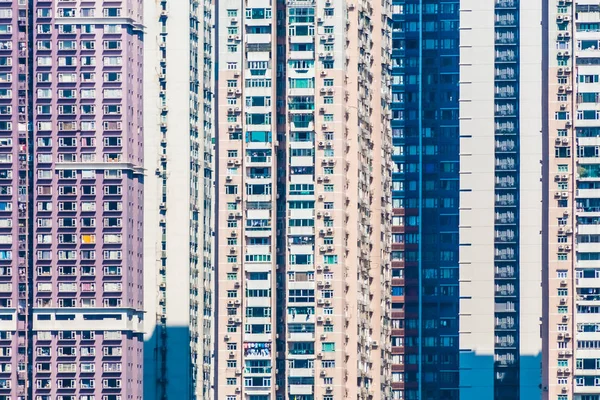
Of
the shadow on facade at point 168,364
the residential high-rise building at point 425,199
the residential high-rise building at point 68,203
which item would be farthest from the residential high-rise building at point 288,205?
the shadow on facade at point 168,364

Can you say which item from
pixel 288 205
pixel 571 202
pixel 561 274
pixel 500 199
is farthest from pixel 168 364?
pixel 571 202

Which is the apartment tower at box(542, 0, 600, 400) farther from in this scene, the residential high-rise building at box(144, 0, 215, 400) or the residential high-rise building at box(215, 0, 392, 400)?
the residential high-rise building at box(144, 0, 215, 400)

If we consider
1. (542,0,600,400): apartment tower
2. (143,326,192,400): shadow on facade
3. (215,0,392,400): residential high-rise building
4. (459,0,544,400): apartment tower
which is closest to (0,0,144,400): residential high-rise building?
(143,326,192,400): shadow on facade

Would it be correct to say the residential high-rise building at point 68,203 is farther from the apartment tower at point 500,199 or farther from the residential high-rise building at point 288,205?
the apartment tower at point 500,199

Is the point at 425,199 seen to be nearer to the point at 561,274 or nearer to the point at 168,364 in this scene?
the point at 168,364

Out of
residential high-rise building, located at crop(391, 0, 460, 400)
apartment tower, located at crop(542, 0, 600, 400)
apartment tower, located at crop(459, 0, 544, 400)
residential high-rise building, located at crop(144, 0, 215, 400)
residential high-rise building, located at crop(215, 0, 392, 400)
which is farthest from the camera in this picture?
residential high-rise building, located at crop(144, 0, 215, 400)

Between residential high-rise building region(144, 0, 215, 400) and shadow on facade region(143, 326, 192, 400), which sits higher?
residential high-rise building region(144, 0, 215, 400)
